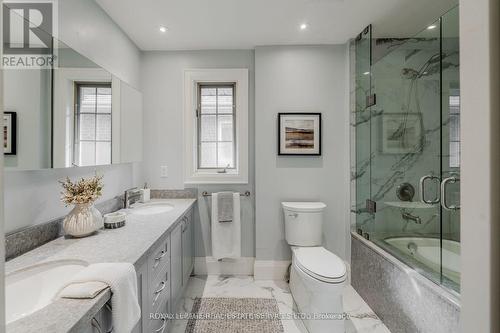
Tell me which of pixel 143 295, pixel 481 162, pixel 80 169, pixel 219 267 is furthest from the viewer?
pixel 219 267

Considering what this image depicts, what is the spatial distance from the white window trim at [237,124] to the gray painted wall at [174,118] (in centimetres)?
5

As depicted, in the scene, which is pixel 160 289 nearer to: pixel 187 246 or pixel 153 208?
pixel 187 246

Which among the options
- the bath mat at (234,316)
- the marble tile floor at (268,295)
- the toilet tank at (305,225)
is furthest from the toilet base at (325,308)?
the toilet tank at (305,225)

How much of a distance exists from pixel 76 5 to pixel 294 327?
2.70m

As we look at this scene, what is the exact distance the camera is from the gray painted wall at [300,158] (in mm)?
2484

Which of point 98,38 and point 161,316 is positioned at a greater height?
point 98,38

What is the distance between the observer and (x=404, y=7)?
1884 mm

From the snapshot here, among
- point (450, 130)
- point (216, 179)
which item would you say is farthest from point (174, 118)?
point (450, 130)

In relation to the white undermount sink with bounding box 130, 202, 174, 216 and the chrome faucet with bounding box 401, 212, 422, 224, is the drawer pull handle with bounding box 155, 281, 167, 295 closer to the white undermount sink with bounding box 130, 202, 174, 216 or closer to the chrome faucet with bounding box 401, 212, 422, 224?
the white undermount sink with bounding box 130, 202, 174, 216

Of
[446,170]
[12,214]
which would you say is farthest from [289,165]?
[12,214]

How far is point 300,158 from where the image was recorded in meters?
2.52

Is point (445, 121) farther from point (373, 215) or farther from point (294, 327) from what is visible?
point (294, 327)

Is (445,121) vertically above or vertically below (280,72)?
below

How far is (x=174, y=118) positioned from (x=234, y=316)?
1.95 metres
